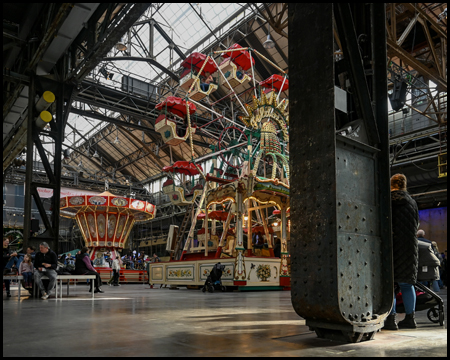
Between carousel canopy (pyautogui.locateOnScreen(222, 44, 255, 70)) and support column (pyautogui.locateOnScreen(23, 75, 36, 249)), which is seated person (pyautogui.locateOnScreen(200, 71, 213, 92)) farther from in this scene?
support column (pyautogui.locateOnScreen(23, 75, 36, 249))

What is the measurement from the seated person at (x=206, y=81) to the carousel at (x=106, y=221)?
32.5ft

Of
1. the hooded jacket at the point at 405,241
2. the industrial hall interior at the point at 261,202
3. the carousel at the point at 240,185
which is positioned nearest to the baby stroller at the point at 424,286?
the industrial hall interior at the point at 261,202

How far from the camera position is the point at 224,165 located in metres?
18.0

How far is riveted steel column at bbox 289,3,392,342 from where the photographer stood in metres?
3.88

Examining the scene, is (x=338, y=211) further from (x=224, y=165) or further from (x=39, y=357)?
(x=224, y=165)

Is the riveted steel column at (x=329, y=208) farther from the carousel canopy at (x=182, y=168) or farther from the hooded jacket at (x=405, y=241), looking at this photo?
the carousel canopy at (x=182, y=168)

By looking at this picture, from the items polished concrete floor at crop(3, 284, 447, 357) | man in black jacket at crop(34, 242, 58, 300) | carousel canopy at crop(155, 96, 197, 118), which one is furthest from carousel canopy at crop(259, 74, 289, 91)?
polished concrete floor at crop(3, 284, 447, 357)

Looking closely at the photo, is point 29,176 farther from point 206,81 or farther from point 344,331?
point 344,331

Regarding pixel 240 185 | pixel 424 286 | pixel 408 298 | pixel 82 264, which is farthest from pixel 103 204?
pixel 408 298

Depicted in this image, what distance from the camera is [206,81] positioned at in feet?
59.3

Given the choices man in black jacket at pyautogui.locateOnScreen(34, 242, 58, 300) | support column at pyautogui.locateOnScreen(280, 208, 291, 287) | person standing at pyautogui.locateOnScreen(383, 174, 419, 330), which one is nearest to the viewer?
person standing at pyautogui.locateOnScreen(383, 174, 419, 330)

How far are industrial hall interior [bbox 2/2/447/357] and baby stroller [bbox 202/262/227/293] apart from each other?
0.18ft

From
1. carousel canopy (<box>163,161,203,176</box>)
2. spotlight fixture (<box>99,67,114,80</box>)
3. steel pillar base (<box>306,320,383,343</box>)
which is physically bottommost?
steel pillar base (<box>306,320,383,343</box>)

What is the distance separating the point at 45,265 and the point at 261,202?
28.5 feet
